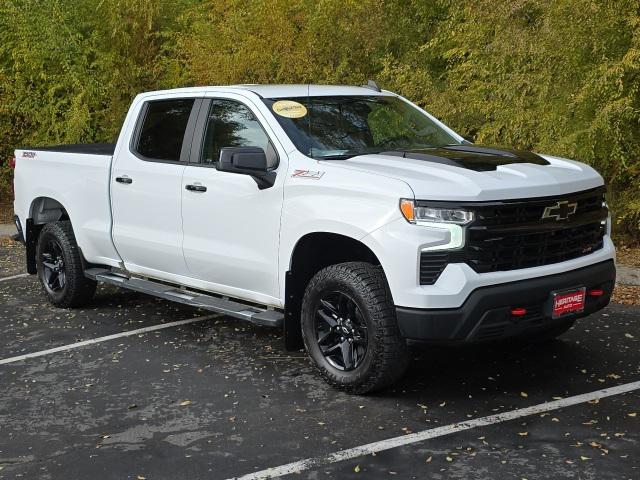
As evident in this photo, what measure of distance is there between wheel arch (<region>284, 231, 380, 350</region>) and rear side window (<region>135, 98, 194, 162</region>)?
1495 millimetres

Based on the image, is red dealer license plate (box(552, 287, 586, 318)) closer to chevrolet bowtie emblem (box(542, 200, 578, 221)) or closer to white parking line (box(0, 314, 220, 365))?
chevrolet bowtie emblem (box(542, 200, 578, 221))

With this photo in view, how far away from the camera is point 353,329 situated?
5555mm

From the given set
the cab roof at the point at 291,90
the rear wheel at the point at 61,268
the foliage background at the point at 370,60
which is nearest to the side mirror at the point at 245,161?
the cab roof at the point at 291,90

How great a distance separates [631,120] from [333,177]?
5.09m

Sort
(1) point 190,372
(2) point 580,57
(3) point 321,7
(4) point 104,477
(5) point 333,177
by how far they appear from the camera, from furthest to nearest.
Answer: (3) point 321,7 → (2) point 580,57 → (1) point 190,372 → (5) point 333,177 → (4) point 104,477

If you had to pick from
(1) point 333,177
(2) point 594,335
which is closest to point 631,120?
(2) point 594,335

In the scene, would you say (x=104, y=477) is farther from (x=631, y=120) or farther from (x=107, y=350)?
(x=631, y=120)

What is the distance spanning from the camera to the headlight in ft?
16.6

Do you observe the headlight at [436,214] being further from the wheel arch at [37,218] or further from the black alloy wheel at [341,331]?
the wheel arch at [37,218]

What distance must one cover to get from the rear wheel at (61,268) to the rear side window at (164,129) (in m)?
1.28

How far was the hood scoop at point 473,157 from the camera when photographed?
5.52 metres

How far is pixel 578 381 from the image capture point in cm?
577

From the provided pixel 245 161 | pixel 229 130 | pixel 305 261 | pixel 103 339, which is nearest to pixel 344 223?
pixel 305 261

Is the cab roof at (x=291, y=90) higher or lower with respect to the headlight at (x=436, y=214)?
higher
